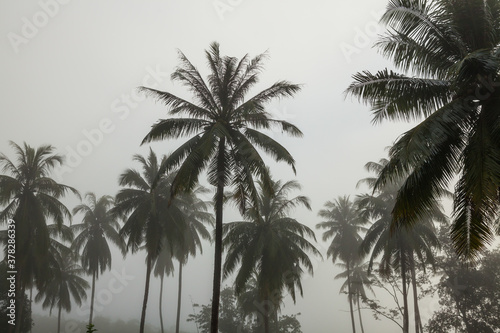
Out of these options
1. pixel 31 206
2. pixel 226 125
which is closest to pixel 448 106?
pixel 226 125

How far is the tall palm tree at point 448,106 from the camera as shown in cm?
798

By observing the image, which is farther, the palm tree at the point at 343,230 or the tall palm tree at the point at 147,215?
the palm tree at the point at 343,230

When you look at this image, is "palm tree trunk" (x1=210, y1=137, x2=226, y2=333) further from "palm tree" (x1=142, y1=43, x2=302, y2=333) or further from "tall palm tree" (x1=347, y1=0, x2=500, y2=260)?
"tall palm tree" (x1=347, y1=0, x2=500, y2=260)

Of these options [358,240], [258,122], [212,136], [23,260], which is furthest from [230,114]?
[358,240]

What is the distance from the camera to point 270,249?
23672 mm

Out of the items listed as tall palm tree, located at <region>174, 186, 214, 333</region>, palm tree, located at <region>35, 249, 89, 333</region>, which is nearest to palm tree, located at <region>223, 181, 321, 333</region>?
tall palm tree, located at <region>174, 186, 214, 333</region>

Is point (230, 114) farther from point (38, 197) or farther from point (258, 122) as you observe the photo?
point (38, 197)

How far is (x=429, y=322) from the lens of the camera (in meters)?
Result: 31.4

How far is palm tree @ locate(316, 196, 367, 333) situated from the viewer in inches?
1564

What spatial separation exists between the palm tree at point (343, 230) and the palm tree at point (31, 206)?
26512 millimetres

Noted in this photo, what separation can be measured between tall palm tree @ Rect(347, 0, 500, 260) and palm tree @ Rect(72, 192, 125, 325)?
32319 millimetres

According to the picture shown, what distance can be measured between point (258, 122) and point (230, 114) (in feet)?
4.50

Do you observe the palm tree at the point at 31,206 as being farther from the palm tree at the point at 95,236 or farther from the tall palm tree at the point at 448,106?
the tall palm tree at the point at 448,106

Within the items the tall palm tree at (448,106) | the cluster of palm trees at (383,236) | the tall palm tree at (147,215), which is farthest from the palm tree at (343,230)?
the tall palm tree at (448,106)
